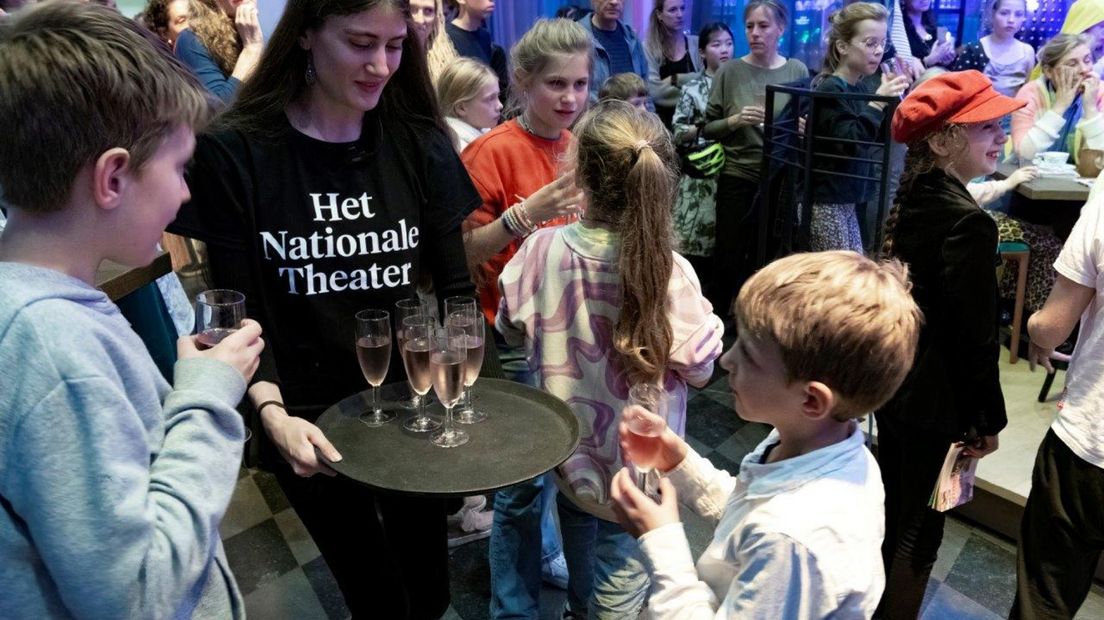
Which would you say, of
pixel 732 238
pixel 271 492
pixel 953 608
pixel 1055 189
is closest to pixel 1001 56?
pixel 1055 189

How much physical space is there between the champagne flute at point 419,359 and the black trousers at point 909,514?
50.7 inches

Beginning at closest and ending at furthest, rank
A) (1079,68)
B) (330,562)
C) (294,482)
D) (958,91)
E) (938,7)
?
(294,482) < (330,562) < (958,91) < (1079,68) < (938,7)

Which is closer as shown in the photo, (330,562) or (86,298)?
(86,298)

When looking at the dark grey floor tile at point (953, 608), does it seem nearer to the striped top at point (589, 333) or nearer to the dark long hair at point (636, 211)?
the striped top at point (589, 333)

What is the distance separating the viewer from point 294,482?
1.64 meters

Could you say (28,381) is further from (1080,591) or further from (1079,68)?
(1079,68)

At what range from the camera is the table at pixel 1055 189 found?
3.49 meters

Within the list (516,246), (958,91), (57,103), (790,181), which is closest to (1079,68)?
(790,181)

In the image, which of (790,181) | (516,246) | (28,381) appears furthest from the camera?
(790,181)

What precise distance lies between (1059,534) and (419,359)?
1649 mm

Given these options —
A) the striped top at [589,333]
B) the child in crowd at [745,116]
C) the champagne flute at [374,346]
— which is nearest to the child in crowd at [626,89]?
the child in crowd at [745,116]

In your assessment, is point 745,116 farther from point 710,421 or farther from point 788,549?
point 788,549

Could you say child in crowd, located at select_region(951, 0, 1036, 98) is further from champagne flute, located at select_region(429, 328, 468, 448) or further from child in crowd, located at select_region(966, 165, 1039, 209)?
champagne flute, located at select_region(429, 328, 468, 448)

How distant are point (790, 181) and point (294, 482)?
2.70 meters
